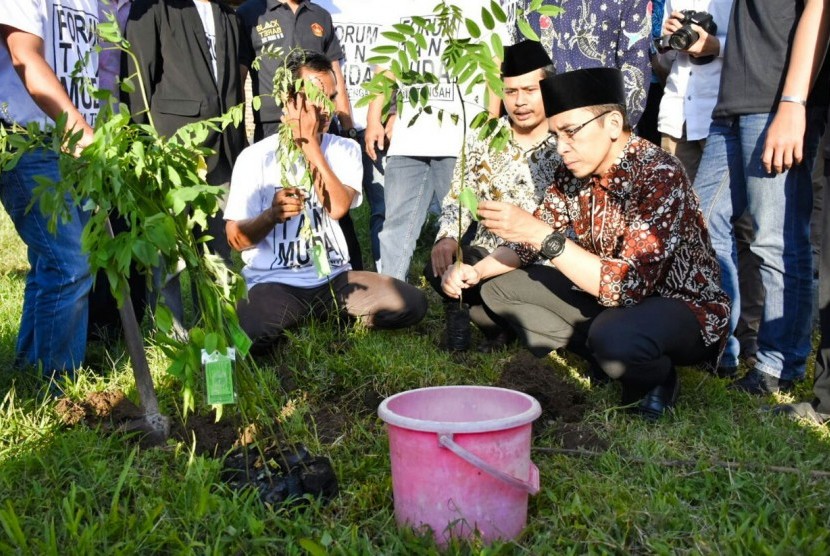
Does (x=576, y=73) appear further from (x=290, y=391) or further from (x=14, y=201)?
(x=14, y=201)

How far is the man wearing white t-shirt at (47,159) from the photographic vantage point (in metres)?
2.97

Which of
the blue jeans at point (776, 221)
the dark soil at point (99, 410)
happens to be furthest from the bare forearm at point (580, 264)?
the dark soil at point (99, 410)

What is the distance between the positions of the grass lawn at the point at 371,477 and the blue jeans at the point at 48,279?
118 mm

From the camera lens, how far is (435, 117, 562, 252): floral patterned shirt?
2.26 ft

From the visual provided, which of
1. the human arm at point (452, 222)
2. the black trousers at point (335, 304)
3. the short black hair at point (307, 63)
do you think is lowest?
the black trousers at point (335, 304)

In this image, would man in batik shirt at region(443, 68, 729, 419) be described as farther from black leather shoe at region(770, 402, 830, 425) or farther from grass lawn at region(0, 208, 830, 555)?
black leather shoe at region(770, 402, 830, 425)

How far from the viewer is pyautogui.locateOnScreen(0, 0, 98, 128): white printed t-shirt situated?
2975 millimetres

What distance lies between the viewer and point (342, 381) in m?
3.47

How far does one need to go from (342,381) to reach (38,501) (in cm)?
130

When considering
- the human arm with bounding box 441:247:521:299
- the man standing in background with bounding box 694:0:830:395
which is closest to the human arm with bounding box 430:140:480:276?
the human arm with bounding box 441:247:521:299

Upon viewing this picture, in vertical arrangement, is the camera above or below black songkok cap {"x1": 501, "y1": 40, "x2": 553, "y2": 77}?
above

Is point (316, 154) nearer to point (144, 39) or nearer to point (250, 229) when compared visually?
point (250, 229)

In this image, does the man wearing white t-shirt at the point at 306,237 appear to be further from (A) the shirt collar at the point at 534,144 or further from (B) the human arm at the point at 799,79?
(B) the human arm at the point at 799,79

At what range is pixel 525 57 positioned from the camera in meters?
3.79
